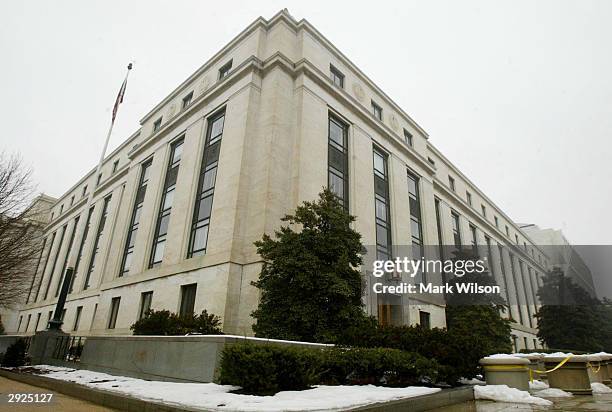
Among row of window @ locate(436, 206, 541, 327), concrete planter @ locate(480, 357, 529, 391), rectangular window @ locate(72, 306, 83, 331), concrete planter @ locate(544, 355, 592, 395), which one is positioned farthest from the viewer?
row of window @ locate(436, 206, 541, 327)

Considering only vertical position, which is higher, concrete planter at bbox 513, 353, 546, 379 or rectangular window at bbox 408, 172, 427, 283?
rectangular window at bbox 408, 172, 427, 283

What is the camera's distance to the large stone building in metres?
18.8

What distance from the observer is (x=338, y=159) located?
23.5 meters

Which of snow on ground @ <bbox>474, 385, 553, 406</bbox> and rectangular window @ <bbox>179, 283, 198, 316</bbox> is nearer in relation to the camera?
snow on ground @ <bbox>474, 385, 553, 406</bbox>

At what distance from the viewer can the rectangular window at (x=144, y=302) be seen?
21.9 metres

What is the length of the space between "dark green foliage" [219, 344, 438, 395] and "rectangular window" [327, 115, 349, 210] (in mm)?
13578

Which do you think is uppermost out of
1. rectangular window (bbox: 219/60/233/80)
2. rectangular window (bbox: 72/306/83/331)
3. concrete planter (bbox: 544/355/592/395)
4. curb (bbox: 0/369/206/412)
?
rectangular window (bbox: 219/60/233/80)

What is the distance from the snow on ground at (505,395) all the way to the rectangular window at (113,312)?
2303 centimetres

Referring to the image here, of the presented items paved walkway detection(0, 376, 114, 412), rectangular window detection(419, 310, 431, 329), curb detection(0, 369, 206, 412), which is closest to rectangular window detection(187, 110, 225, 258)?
curb detection(0, 369, 206, 412)

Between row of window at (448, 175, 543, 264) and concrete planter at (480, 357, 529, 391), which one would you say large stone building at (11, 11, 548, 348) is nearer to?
row of window at (448, 175, 543, 264)

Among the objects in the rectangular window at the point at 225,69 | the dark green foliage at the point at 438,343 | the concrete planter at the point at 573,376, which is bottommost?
the concrete planter at the point at 573,376

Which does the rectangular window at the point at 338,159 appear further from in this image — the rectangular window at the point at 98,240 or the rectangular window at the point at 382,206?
the rectangular window at the point at 98,240

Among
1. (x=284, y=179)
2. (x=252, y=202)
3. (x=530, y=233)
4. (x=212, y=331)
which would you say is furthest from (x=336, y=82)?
(x=530, y=233)

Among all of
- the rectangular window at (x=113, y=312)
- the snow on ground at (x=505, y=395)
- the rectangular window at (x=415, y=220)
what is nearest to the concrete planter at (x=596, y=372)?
the snow on ground at (x=505, y=395)
